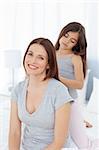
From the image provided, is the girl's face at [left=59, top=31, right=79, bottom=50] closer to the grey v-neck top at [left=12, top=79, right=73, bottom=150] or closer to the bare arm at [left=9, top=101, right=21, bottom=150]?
the grey v-neck top at [left=12, top=79, right=73, bottom=150]

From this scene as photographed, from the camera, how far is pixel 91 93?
305cm

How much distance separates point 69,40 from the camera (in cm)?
189

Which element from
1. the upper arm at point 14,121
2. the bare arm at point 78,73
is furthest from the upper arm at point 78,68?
the upper arm at point 14,121

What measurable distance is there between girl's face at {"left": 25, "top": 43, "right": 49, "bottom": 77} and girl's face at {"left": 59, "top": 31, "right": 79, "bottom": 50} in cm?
44

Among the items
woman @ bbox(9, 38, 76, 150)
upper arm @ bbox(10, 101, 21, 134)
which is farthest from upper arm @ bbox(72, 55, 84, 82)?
upper arm @ bbox(10, 101, 21, 134)

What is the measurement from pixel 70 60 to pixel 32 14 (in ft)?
4.74

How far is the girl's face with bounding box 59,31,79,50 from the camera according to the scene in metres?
1.88

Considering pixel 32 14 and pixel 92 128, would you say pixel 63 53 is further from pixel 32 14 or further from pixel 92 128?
pixel 32 14

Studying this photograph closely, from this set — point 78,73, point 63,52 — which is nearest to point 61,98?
point 78,73

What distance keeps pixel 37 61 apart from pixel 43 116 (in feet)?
0.86

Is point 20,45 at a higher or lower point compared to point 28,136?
higher

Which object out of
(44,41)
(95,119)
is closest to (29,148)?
(44,41)

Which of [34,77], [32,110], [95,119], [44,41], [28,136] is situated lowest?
[95,119]

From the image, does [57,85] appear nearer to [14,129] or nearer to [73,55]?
[14,129]
